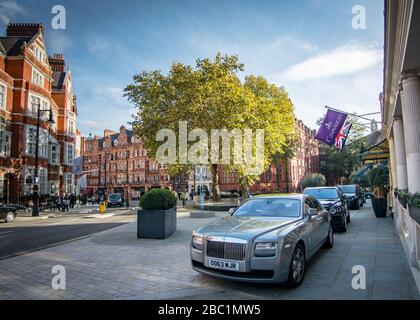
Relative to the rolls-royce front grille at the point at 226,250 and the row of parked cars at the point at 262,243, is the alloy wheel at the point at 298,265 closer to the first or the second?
the row of parked cars at the point at 262,243

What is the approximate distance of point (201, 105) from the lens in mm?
22859

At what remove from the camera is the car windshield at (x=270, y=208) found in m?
6.34

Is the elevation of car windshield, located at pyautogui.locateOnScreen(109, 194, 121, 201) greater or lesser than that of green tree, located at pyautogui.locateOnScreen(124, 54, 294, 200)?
lesser

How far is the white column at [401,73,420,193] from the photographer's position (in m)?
8.20

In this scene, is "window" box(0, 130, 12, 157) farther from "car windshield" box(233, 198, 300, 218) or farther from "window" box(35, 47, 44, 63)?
"car windshield" box(233, 198, 300, 218)

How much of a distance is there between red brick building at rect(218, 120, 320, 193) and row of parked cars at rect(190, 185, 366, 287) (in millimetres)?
47639

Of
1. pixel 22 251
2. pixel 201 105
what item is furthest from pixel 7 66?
pixel 22 251

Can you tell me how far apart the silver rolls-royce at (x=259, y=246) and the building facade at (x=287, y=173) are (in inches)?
Answer: 1886

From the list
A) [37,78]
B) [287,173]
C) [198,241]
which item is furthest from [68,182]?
[287,173]

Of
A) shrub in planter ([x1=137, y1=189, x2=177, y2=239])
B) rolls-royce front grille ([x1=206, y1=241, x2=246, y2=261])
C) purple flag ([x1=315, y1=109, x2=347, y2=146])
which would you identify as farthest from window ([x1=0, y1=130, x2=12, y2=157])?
rolls-royce front grille ([x1=206, y1=241, x2=246, y2=261])

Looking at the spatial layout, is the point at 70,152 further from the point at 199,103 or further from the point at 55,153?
the point at 199,103

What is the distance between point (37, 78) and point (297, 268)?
114 ft
